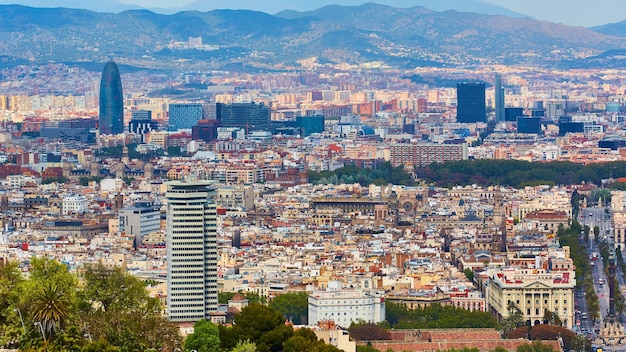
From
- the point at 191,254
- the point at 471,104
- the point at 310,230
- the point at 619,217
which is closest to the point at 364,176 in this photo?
the point at 619,217

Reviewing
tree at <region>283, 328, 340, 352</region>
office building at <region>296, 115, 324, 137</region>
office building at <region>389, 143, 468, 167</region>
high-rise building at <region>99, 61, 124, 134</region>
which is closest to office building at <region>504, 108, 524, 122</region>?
office building at <region>296, 115, 324, 137</region>

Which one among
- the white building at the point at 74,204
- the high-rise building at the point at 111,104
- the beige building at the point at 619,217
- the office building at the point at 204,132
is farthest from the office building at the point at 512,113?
the white building at the point at 74,204

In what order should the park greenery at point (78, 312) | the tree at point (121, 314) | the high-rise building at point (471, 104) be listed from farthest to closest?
the high-rise building at point (471, 104) → the tree at point (121, 314) → the park greenery at point (78, 312)

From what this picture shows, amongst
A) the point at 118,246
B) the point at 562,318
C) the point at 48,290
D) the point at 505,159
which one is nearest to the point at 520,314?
the point at 562,318

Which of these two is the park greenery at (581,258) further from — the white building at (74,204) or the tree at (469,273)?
the white building at (74,204)

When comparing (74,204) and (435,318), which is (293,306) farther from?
(74,204)
